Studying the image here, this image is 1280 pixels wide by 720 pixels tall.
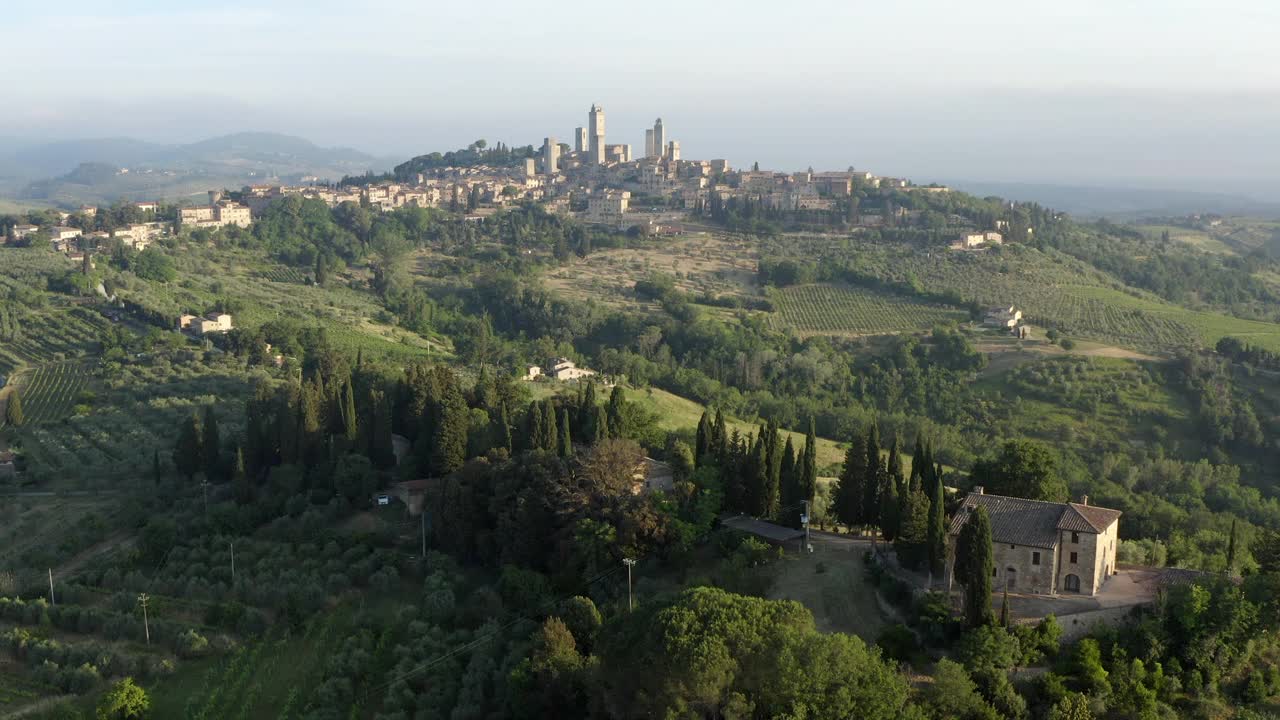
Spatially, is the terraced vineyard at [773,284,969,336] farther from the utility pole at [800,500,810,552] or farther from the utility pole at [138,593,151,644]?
the utility pole at [138,593,151,644]

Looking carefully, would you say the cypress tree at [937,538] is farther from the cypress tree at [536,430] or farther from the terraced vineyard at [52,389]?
the terraced vineyard at [52,389]

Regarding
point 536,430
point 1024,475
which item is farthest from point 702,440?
point 1024,475

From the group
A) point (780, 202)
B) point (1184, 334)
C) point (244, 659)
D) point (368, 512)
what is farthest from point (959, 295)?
point (244, 659)

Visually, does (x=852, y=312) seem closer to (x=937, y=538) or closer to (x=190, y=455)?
(x=190, y=455)

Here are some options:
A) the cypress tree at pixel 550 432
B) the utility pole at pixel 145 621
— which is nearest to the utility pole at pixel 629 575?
the cypress tree at pixel 550 432

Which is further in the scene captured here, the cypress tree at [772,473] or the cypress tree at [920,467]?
the cypress tree at [772,473]
